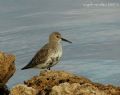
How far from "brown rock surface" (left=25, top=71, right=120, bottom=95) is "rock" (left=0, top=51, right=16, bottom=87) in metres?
4.09

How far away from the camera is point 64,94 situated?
416 inches

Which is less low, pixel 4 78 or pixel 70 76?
pixel 70 76

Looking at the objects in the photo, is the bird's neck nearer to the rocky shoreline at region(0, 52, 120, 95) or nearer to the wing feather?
the wing feather

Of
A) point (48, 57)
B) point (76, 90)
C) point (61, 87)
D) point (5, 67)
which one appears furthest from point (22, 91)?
point (48, 57)

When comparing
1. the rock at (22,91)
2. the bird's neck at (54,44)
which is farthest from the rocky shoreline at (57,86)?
the bird's neck at (54,44)

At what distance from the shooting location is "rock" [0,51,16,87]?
17.8 metres

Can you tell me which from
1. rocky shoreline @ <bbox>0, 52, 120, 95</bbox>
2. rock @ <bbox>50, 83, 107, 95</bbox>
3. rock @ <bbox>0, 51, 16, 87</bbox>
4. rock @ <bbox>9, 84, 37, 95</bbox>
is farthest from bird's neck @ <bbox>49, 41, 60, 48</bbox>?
rock @ <bbox>50, 83, 107, 95</bbox>

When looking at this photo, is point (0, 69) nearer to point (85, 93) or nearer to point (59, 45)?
point (59, 45)

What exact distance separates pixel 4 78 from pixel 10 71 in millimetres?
384

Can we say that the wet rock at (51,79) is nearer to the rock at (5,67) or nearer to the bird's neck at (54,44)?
the rock at (5,67)

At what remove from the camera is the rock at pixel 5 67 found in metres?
17.8

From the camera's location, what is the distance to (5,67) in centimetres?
1795

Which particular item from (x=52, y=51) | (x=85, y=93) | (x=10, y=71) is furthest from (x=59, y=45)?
(x=85, y=93)

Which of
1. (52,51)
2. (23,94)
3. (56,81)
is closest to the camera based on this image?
(23,94)
